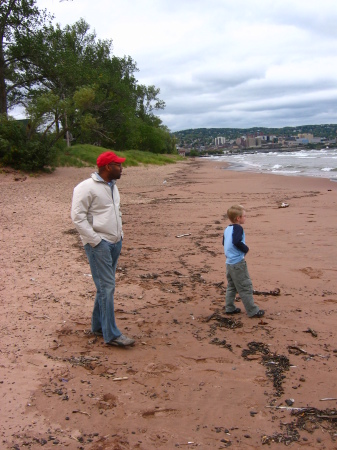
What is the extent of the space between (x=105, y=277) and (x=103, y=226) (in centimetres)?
50

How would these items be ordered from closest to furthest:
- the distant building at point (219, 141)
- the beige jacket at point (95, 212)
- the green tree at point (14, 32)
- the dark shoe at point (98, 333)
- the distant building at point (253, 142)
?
1. the beige jacket at point (95, 212)
2. the dark shoe at point (98, 333)
3. the green tree at point (14, 32)
4. the distant building at point (253, 142)
5. the distant building at point (219, 141)

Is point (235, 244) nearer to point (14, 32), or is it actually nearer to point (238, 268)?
point (238, 268)

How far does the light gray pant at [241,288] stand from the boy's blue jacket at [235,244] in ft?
0.23

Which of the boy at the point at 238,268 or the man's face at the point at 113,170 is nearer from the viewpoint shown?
the man's face at the point at 113,170

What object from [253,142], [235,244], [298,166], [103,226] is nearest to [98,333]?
[103,226]

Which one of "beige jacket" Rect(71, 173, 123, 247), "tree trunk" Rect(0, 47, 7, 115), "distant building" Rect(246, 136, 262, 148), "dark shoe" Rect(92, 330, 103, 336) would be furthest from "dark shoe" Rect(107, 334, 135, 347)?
"distant building" Rect(246, 136, 262, 148)

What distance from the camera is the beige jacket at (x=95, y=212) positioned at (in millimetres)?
4109

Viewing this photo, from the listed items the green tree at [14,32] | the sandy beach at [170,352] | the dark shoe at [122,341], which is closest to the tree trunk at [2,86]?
the green tree at [14,32]

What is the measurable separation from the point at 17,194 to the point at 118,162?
12.2 metres

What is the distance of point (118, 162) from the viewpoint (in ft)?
13.9

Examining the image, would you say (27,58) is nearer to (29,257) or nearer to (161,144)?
(29,257)

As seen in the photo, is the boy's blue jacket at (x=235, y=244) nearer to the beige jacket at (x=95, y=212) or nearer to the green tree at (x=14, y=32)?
the beige jacket at (x=95, y=212)

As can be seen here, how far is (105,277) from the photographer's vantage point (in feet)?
14.2

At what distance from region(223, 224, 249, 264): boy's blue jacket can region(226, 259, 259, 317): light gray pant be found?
2.8 inches
